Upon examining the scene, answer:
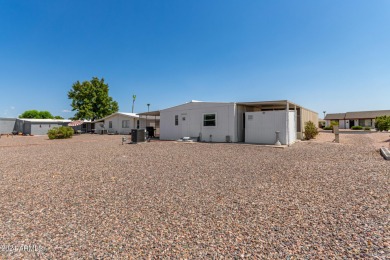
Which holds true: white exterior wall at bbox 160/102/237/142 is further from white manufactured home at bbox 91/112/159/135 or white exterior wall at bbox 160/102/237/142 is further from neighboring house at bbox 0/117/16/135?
Result: neighboring house at bbox 0/117/16/135

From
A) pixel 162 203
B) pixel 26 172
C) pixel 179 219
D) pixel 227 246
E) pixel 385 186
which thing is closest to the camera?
pixel 227 246

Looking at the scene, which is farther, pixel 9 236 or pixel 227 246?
pixel 9 236

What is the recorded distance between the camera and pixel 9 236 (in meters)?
2.55

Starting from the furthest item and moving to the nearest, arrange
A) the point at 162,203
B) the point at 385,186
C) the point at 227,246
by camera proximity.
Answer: the point at 385,186, the point at 162,203, the point at 227,246

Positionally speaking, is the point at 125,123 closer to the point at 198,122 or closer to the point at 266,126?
the point at 198,122

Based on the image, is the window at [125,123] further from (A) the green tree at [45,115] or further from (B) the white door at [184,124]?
(A) the green tree at [45,115]

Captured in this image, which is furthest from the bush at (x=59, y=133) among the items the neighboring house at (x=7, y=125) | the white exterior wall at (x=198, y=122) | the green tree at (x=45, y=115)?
the green tree at (x=45, y=115)

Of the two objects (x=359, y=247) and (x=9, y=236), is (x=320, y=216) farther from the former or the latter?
(x=9, y=236)

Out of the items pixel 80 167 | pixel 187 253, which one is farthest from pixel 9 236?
pixel 80 167

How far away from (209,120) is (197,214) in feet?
39.1

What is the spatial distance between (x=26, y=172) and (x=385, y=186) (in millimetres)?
9416

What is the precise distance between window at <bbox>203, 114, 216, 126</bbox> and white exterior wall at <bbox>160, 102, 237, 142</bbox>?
227 mm

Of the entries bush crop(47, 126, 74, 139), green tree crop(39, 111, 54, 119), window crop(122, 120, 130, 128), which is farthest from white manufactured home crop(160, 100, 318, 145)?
green tree crop(39, 111, 54, 119)

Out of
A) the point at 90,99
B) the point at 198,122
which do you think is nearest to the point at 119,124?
the point at 90,99
